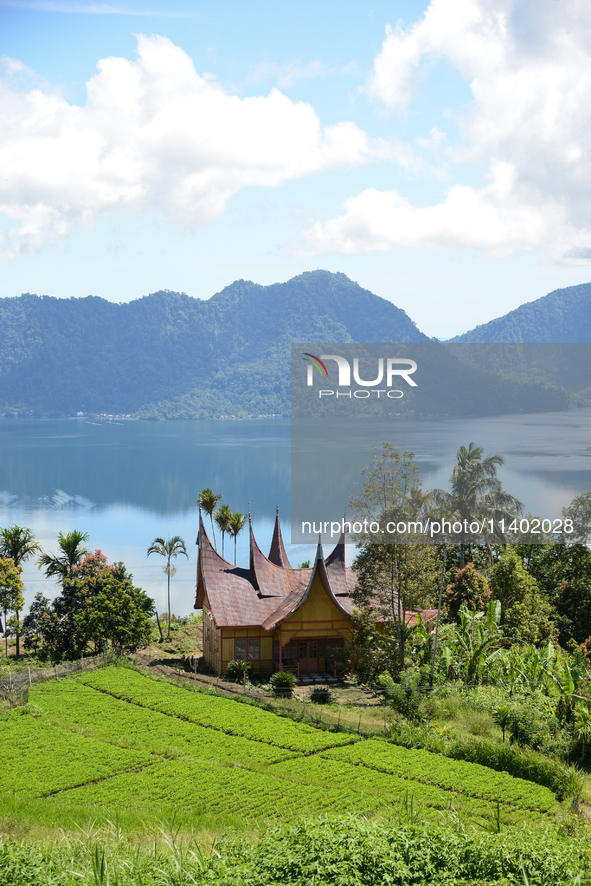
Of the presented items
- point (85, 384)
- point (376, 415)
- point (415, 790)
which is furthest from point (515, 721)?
point (85, 384)

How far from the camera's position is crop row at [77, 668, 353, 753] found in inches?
687

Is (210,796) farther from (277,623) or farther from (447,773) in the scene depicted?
(277,623)

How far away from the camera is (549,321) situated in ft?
266

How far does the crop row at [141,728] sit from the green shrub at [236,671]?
4543mm

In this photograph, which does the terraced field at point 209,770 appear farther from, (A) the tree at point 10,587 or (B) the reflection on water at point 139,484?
(B) the reflection on water at point 139,484

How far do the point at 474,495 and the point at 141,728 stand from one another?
1871 cm

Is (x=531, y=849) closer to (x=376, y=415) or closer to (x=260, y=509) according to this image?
(x=376, y=415)

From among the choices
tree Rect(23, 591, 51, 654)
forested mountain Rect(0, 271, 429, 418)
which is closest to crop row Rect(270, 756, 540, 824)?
tree Rect(23, 591, 51, 654)

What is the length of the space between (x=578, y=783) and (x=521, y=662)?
544 centimetres

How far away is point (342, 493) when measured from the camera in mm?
30891

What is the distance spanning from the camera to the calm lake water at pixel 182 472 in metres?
28.9

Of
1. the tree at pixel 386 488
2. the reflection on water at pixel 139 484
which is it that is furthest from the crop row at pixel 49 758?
the reflection on water at pixel 139 484

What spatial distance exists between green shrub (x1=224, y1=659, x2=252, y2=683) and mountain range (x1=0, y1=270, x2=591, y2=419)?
136 meters

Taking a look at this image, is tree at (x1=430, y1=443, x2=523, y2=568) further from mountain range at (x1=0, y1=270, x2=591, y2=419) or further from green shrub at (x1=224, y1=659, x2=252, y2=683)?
mountain range at (x1=0, y1=270, x2=591, y2=419)
